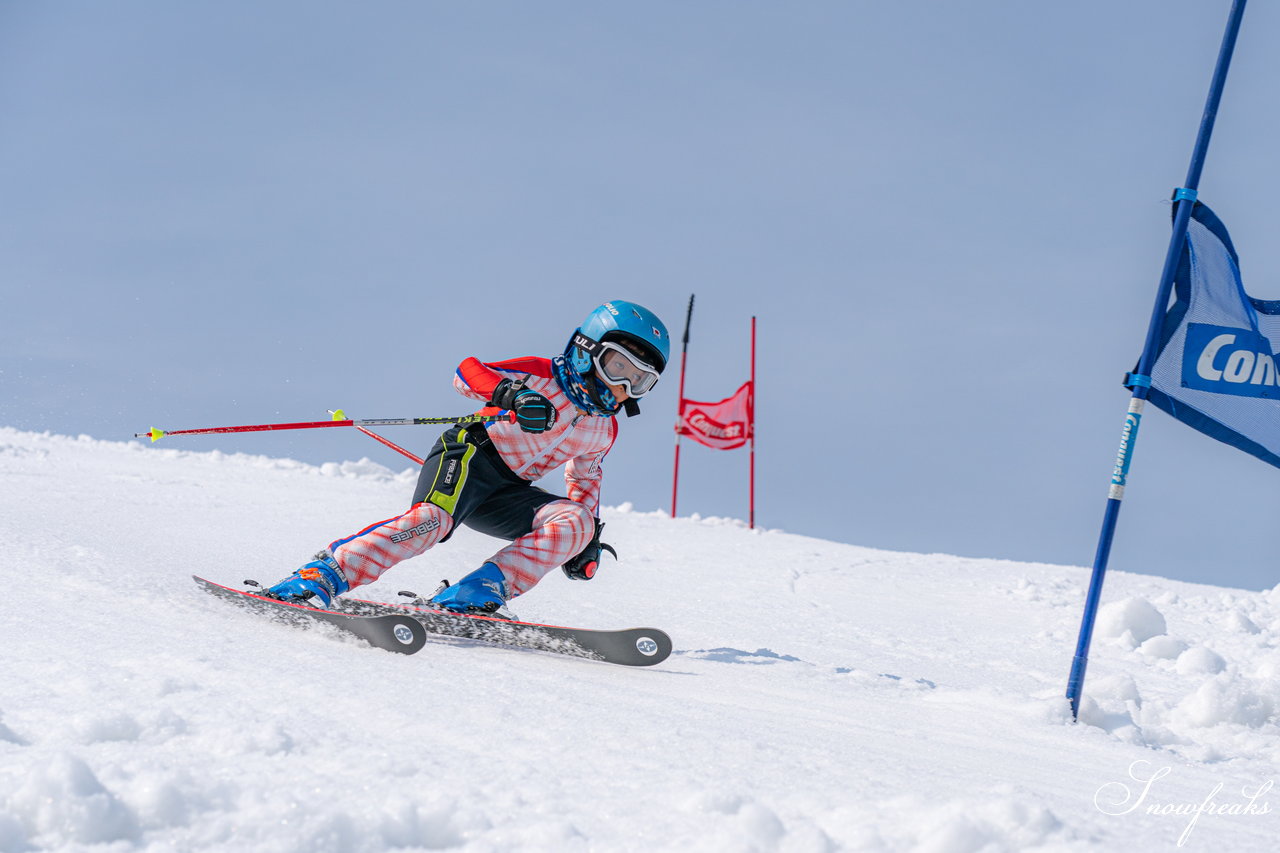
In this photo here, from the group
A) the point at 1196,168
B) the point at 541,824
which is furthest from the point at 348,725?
the point at 1196,168

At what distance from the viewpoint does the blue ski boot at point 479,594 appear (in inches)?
173

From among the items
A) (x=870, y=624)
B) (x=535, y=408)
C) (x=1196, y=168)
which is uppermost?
(x=1196, y=168)

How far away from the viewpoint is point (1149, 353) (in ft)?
13.9

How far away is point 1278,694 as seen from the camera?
15.4ft

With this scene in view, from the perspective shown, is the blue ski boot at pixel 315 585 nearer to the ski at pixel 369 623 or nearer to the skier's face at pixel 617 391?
the ski at pixel 369 623

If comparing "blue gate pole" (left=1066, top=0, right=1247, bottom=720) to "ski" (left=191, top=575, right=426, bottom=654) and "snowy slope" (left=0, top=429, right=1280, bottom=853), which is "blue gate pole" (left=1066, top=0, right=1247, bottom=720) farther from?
"ski" (left=191, top=575, right=426, bottom=654)

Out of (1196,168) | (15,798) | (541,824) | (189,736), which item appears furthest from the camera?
(1196,168)

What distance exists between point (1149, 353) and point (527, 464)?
275 cm

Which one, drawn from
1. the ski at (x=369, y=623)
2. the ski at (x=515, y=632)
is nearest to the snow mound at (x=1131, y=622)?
the ski at (x=515, y=632)

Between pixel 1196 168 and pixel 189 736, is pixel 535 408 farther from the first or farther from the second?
pixel 1196 168

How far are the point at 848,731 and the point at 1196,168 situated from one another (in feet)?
9.35

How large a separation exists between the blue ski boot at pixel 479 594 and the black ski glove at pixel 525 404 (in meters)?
0.66

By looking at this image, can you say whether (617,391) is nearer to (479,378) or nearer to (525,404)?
(525,404)

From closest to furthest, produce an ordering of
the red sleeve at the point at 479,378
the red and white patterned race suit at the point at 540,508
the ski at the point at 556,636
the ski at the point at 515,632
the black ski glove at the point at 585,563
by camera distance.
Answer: the ski at the point at 515,632 < the ski at the point at 556,636 < the red and white patterned race suit at the point at 540,508 < the red sleeve at the point at 479,378 < the black ski glove at the point at 585,563
